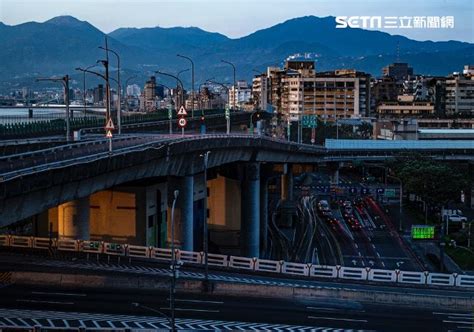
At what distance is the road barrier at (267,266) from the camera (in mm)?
34344

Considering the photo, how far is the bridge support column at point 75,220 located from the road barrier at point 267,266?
1.32 metres

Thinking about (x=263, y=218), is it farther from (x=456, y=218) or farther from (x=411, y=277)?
(x=411, y=277)

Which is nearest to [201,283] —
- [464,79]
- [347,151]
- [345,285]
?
[345,285]

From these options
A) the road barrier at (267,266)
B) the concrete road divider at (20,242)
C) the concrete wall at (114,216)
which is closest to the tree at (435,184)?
the concrete wall at (114,216)

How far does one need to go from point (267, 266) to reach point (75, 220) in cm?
969

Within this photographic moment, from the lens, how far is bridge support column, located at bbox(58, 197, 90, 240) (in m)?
36.9

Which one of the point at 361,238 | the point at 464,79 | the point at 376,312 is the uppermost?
the point at 464,79

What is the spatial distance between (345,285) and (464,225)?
38989 millimetres

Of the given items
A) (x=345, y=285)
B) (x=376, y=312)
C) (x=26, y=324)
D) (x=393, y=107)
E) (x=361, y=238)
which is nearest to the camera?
(x=26, y=324)

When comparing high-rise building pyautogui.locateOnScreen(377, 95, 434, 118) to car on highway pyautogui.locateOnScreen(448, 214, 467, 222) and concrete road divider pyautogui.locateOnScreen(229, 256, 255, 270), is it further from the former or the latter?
concrete road divider pyautogui.locateOnScreen(229, 256, 255, 270)

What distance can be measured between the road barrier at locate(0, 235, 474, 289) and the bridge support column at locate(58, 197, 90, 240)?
4.33ft

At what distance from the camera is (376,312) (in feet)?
96.6

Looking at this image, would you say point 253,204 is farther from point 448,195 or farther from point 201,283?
point 201,283

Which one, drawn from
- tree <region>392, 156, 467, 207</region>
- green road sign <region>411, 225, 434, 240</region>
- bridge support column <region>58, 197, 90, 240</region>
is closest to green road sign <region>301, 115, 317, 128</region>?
tree <region>392, 156, 467, 207</region>
